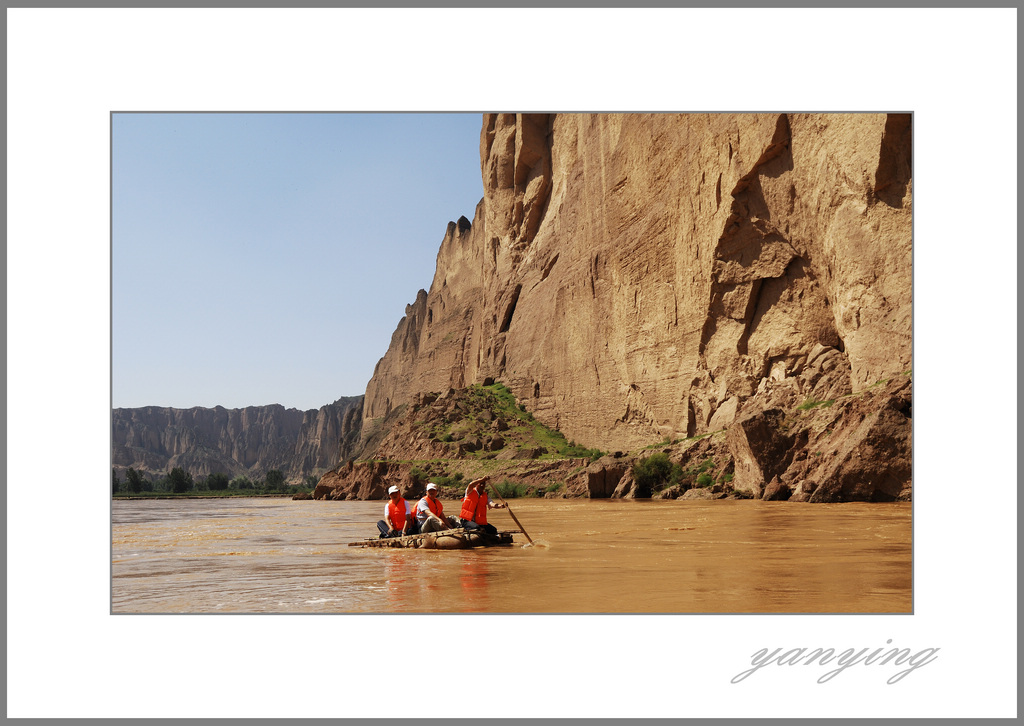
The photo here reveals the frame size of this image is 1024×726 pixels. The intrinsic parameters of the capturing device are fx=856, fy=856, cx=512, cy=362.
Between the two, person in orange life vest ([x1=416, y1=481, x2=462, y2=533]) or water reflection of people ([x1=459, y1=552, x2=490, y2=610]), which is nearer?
water reflection of people ([x1=459, y1=552, x2=490, y2=610])

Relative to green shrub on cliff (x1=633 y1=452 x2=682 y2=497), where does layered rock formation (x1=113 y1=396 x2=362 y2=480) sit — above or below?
below

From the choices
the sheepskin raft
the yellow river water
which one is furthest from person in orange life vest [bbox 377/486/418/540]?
the yellow river water

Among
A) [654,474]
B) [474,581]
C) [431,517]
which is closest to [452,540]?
[431,517]

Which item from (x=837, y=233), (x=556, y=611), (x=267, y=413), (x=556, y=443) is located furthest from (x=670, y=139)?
(x=267, y=413)

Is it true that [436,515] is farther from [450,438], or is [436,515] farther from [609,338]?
[450,438]

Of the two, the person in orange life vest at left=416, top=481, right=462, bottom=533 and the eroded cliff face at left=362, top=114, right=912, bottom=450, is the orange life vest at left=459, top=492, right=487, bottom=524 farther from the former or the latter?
the eroded cliff face at left=362, top=114, right=912, bottom=450

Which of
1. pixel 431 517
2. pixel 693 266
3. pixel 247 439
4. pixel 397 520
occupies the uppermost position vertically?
pixel 693 266

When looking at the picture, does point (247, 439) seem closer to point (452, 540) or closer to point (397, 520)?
point (397, 520)
